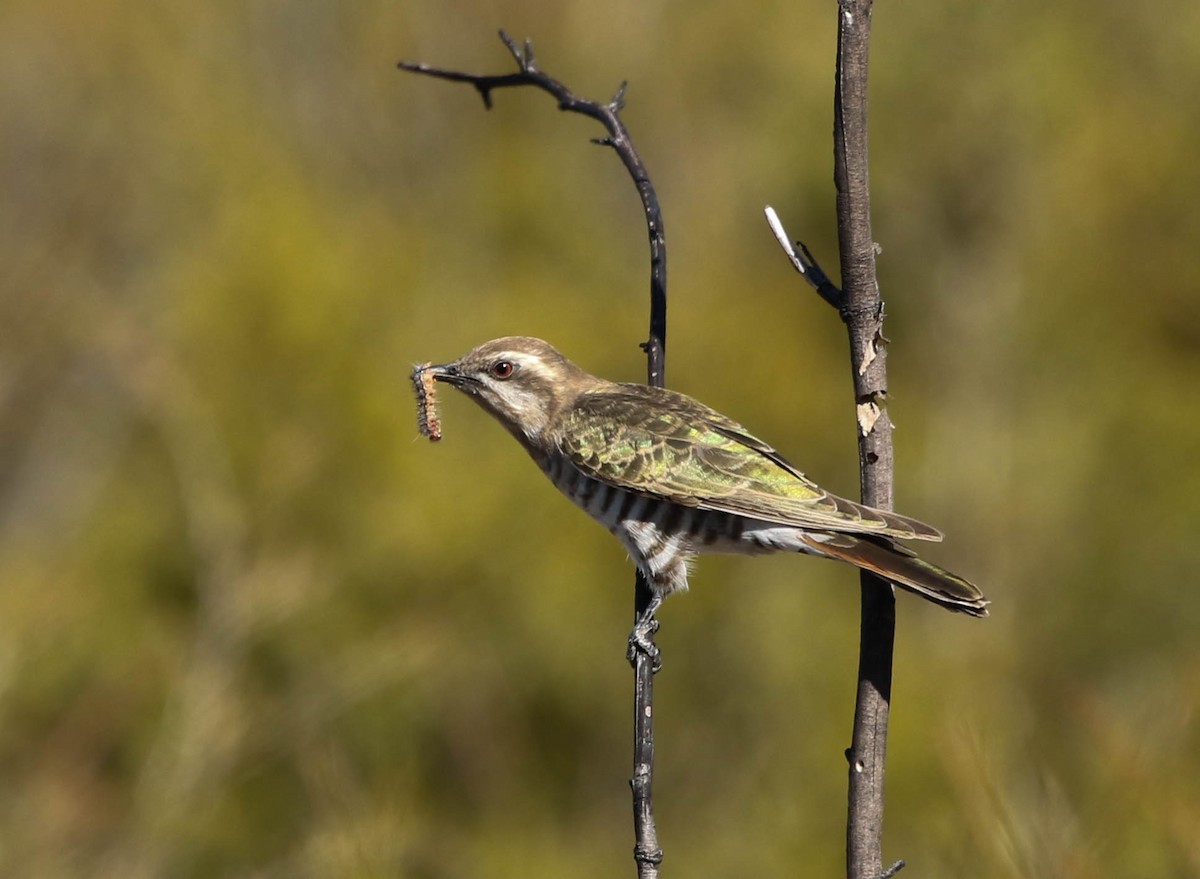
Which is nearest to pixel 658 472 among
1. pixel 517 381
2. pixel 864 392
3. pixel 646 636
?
pixel 646 636

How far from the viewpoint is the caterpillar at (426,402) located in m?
4.58

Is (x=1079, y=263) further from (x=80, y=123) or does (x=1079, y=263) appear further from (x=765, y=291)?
(x=80, y=123)

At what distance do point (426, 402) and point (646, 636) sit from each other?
3.81ft

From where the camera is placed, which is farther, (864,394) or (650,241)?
(650,241)

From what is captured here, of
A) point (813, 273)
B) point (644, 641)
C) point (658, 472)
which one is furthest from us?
point (658, 472)

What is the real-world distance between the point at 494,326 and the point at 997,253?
3.99m

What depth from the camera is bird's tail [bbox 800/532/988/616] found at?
3.38 metres

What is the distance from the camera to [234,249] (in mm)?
9281

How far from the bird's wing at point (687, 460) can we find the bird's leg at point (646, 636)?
323mm

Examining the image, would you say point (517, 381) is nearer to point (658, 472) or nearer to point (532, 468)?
point (658, 472)

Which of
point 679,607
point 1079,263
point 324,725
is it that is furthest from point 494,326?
point 1079,263

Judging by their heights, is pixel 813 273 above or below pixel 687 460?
above

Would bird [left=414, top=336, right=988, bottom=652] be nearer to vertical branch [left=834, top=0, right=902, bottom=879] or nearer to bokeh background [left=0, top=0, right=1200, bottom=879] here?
vertical branch [left=834, top=0, right=902, bottom=879]

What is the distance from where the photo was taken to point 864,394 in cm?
278
